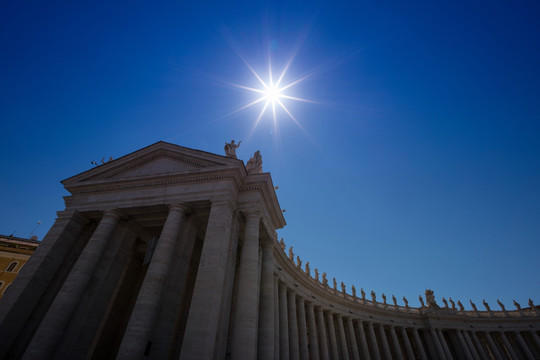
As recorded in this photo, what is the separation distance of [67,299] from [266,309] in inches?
522

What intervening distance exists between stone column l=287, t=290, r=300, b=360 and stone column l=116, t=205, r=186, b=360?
19342 millimetres

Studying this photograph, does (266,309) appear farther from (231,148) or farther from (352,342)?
(352,342)

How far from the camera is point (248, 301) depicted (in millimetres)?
16375

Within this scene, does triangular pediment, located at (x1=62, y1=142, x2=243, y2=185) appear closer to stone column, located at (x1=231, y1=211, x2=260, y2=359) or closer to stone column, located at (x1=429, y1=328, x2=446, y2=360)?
stone column, located at (x1=231, y1=211, x2=260, y2=359)

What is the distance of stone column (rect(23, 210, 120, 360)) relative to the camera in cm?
1566

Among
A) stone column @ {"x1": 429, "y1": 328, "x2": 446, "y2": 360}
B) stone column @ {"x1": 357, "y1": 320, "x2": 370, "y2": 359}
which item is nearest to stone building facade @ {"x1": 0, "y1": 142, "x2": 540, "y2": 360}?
stone column @ {"x1": 357, "y1": 320, "x2": 370, "y2": 359}

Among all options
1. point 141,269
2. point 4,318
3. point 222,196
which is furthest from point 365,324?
point 4,318

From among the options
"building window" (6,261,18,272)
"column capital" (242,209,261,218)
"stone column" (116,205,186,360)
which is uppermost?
"building window" (6,261,18,272)

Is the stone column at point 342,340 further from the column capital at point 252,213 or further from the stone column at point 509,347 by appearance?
the stone column at point 509,347

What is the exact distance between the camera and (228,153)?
22.6 m

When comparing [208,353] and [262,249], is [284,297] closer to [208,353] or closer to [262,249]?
[262,249]

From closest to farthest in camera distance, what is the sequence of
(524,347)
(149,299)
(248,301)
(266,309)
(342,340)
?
(149,299)
(248,301)
(266,309)
(342,340)
(524,347)

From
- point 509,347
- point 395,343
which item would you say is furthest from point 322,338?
point 509,347

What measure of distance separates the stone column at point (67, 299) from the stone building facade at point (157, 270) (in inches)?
2.3
